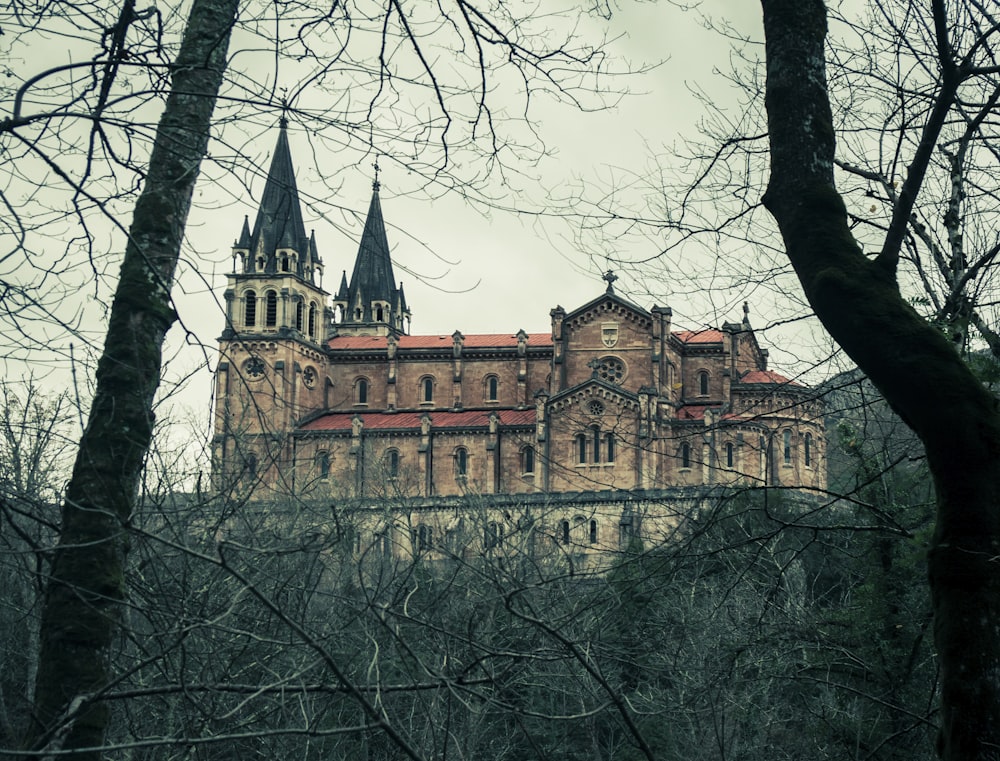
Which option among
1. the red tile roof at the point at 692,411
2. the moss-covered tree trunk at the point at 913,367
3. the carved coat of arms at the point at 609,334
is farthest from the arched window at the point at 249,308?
the moss-covered tree trunk at the point at 913,367

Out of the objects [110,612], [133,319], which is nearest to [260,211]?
[133,319]

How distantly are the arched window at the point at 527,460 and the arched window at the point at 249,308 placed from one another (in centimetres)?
1799

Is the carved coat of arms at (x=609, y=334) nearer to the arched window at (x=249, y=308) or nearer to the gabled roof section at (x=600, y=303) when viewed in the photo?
the gabled roof section at (x=600, y=303)

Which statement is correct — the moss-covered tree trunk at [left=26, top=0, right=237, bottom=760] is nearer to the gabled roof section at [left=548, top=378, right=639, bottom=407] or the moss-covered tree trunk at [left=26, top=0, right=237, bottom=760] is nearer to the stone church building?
the stone church building

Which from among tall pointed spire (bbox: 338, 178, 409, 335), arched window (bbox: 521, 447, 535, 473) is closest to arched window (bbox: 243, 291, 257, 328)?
tall pointed spire (bbox: 338, 178, 409, 335)

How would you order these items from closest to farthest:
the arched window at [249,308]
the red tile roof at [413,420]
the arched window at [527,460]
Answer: the arched window at [527,460] < the red tile roof at [413,420] < the arched window at [249,308]

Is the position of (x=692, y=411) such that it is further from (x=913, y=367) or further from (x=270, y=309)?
(x=913, y=367)

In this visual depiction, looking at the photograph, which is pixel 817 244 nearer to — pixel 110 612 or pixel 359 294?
pixel 110 612

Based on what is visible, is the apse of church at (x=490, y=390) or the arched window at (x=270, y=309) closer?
the apse of church at (x=490, y=390)

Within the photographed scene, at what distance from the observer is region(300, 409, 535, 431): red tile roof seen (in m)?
61.6

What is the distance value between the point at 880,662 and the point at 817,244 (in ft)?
31.7

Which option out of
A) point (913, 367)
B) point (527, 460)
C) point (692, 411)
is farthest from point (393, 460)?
point (913, 367)

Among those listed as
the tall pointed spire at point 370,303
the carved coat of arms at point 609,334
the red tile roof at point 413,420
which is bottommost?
the red tile roof at point 413,420

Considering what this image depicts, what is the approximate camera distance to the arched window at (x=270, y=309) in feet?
213
